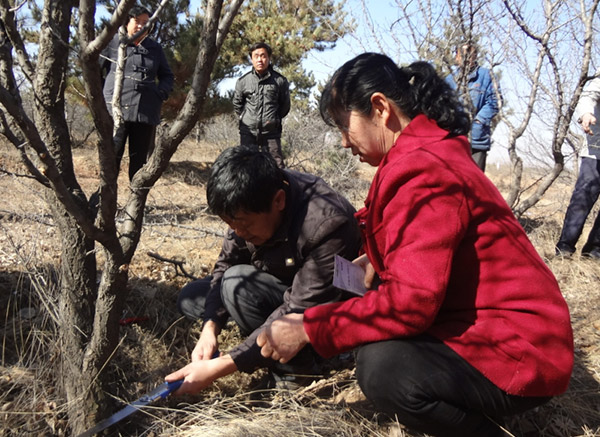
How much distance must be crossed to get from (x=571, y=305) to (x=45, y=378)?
116 inches

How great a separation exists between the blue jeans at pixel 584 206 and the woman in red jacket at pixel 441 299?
9.40ft

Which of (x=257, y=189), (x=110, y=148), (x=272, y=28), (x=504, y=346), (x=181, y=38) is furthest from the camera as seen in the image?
(x=272, y=28)

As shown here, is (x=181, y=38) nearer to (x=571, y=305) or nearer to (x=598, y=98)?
(x=598, y=98)

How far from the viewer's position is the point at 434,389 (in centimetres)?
139

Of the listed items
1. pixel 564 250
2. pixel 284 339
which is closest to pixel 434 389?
pixel 284 339

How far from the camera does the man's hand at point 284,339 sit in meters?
1.55

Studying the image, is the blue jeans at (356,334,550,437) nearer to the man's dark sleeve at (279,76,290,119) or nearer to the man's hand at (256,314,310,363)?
the man's hand at (256,314,310,363)

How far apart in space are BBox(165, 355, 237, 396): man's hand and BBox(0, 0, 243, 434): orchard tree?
0.31 m

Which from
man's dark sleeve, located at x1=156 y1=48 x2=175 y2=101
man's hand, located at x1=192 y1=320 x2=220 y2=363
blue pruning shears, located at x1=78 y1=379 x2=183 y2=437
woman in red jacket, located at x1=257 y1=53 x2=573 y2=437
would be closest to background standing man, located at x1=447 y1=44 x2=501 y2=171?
woman in red jacket, located at x1=257 y1=53 x2=573 y2=437

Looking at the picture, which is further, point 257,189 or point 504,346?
point 257,189

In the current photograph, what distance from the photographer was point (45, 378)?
1993 millimetres

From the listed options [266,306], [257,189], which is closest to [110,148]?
[257,189]

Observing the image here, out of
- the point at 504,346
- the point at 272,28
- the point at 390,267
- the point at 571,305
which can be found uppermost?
the point at 272,28

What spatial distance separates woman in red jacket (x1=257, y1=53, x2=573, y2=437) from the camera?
1.32 meters
